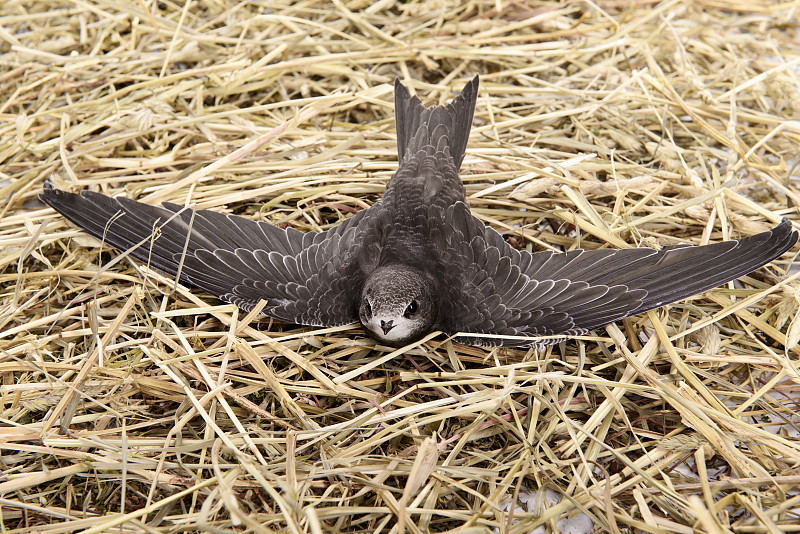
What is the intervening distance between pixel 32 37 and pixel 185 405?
10.2 ft

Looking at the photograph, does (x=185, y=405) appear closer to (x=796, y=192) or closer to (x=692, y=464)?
(x=692, y=464)

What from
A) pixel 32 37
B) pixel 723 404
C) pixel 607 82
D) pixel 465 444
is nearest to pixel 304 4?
pixel 32 37

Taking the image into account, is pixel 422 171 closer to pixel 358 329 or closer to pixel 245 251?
pixel 358 329

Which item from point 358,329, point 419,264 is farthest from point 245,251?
point 419,264

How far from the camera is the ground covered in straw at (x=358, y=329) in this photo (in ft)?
7.62

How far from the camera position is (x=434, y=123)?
3.29m

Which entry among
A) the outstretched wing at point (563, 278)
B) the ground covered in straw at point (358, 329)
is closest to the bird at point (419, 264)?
the outstretched wing at point (563, 278)

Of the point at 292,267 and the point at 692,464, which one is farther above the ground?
the point at 292,267

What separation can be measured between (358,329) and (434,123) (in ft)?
3.98

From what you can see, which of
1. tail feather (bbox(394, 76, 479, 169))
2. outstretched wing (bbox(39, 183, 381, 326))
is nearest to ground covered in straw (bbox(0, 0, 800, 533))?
outstretched wing (bbox(39, 183, 381, 326))

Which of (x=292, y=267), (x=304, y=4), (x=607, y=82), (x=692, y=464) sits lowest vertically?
(x=692, y=464)

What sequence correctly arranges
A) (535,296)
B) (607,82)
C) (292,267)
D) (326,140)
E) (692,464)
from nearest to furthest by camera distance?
1. (692,464)
2. (535,296)
3. (292,267)
4. (326,140)
5. (607,82)

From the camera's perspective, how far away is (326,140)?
362 cm

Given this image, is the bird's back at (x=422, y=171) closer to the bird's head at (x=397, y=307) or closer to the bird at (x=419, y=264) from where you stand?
the bird at (x=419, y=264)
